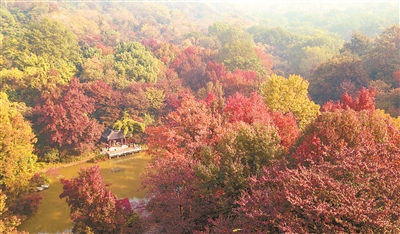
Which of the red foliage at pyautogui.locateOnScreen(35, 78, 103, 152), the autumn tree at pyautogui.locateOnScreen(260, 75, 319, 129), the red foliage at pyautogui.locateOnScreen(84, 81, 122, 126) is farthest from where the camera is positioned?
the red foliage at pyautogui.locateOnScreen(84, 81, 122, 126)

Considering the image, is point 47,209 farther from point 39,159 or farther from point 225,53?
point 225,53

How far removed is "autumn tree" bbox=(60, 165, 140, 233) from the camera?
1162cm

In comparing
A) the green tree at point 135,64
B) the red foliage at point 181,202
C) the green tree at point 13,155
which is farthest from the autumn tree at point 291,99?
the green tree at point 13,155

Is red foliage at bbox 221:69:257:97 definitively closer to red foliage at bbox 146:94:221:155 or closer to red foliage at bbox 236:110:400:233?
red foliage at bbox 146:94:221:155

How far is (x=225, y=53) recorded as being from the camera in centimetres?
4203

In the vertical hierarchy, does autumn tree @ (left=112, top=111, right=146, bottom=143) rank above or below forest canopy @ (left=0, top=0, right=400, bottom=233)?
below

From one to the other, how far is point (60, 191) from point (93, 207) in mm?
8720

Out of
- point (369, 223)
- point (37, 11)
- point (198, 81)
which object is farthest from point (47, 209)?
point (37, 11)

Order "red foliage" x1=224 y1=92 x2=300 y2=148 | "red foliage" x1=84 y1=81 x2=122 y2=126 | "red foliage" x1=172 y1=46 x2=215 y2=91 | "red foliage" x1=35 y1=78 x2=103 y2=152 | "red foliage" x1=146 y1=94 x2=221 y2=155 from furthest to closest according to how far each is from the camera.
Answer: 1. "red foliage" x1=172 y1=46 x2=215 y2=91
2. "red foliage" x1=84 y1=81 x2=122 y2=126
3. "red foliage" x1=35 y1=78 x2=103 y2=152
4. "red foliage" x1=146 y1=94 x2=221 y2=155
5. "red foliage" x1=224 y1=92 x2=300 y2=148

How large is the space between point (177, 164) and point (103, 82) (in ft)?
63.6

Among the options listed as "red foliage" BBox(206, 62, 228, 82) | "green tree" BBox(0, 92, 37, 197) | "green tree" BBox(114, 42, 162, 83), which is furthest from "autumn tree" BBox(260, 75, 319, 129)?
"green tree" BBox(0, 92, 37, 197)

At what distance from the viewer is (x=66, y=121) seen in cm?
2228

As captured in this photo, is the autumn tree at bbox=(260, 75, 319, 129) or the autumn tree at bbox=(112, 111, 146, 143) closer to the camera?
the autumn tree at bbox=(260, 75, 319, 129)

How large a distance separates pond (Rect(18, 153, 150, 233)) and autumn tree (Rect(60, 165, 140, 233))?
3539 millimetres
